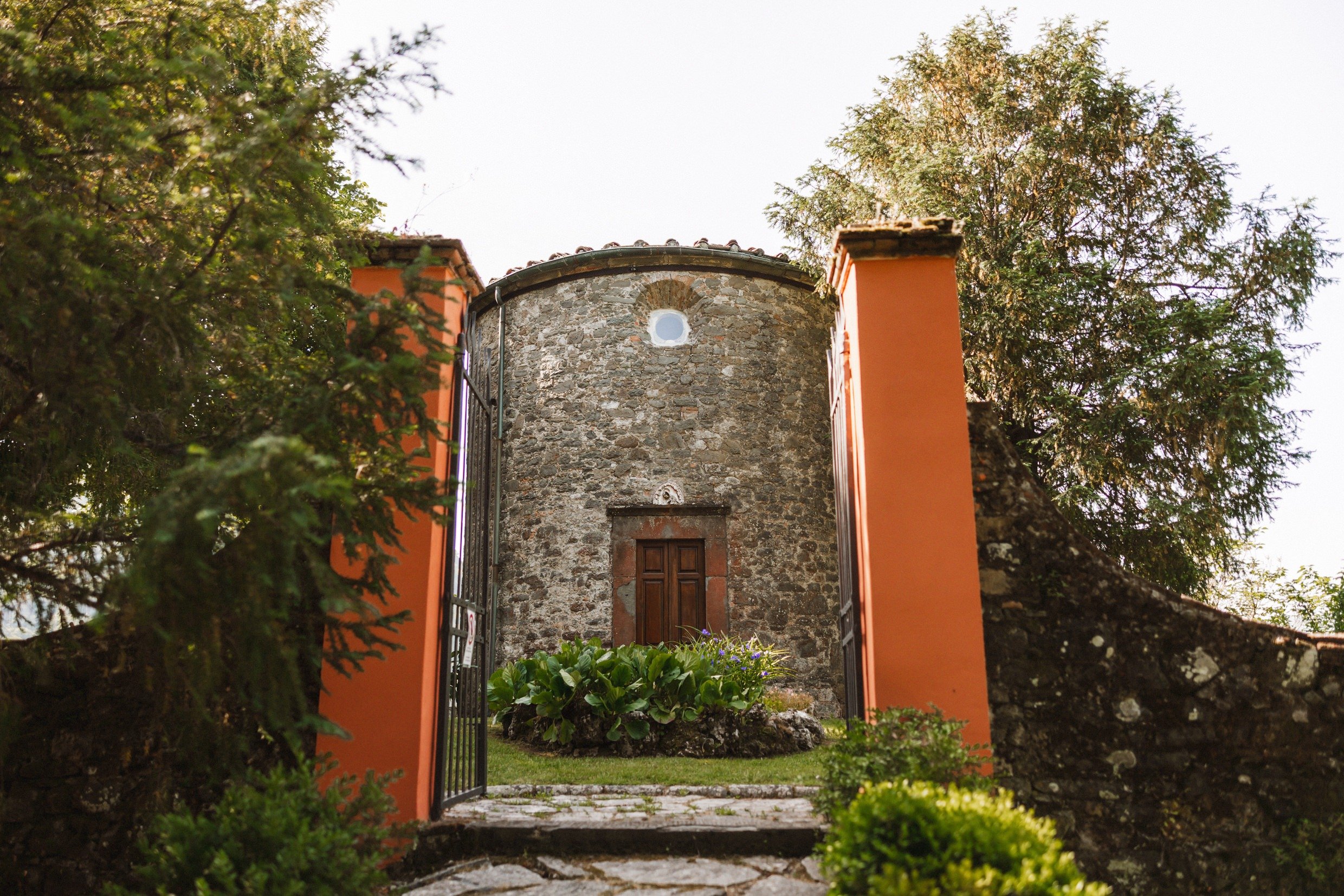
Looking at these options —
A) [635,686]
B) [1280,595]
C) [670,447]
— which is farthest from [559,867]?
[1280,595]

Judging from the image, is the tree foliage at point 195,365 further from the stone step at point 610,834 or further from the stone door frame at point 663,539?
the stone door frame at point 663,539

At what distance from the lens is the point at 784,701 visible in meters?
8.90

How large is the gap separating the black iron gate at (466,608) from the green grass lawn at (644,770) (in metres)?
0.85

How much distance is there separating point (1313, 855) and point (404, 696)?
4061mm

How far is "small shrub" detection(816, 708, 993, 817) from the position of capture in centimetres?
333

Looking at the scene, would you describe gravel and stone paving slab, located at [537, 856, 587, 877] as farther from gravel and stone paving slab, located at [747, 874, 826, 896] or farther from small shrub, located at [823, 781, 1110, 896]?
small shrub, located at [823, 781, 1110, 896]

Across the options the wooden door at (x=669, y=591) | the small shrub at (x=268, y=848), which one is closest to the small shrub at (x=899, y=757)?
the small shrub at (x=268, y=848)

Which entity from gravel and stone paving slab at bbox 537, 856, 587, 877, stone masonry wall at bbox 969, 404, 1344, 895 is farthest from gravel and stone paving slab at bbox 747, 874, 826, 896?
stone masonry wall at bbox 969, 404, 1344, 895

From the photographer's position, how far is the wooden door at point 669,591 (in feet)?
38.2

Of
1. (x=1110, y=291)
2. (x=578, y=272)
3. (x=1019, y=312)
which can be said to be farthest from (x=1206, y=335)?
(x=578, y=272)

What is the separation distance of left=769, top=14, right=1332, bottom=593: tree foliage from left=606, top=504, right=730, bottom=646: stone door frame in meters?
4.21

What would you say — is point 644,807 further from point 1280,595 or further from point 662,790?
point 1280,595

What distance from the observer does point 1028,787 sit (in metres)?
3.88

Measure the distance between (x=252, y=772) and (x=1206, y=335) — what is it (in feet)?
40.7
